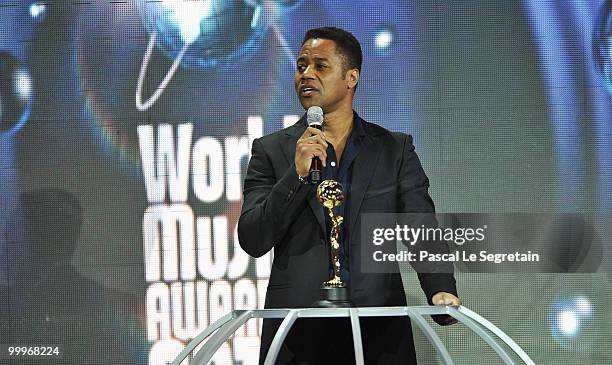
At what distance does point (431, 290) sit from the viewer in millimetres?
2537

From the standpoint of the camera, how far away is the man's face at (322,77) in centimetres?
303

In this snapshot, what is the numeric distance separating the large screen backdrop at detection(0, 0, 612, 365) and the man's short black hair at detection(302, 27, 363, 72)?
0.83 metres

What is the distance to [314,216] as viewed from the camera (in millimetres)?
2822

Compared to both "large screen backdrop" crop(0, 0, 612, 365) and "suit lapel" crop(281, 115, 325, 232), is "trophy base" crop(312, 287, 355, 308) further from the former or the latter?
"large screen backdrop" crop(0, 0, 612, 365)

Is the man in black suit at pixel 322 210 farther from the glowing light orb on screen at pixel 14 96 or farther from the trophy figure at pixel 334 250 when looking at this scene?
the glowing light orb on screen at pixel 14 96

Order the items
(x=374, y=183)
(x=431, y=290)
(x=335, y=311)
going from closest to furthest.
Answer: (x=335, y=311) < (x=431, y=290) < (x=374, y=183)

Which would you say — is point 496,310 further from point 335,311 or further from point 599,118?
point 335,311

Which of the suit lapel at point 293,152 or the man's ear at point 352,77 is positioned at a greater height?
the man's ear at point 352,77

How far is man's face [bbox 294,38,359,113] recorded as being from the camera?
3025mm

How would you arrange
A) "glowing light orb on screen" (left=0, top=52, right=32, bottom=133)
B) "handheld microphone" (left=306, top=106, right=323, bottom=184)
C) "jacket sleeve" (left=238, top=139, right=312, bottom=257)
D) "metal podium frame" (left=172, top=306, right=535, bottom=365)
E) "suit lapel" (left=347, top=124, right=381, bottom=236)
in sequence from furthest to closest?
"glowing light orb on screen" (left=0, top=52, right=32, bottom=133)
"suit lapel" (left=347, top=124, right=381, bottom=236)
"jacket sleeve" (left=238, top=139, right=312, bottom=257)
"handheld microphone" (left=306, top=106, right=323, bottom=184)
"metal podium frame" (left=172, top=306, right=535, bottom=365)

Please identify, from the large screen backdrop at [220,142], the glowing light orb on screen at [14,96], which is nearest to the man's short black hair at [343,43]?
the large screen backdrop at [220,142]

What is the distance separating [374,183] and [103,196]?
63.8 inches

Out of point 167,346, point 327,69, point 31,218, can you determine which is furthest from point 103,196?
point 327,69

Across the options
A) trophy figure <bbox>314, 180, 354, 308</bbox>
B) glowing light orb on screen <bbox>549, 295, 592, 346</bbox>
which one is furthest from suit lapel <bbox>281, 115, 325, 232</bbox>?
glowing light orb on screen <bbox>549, 295, 592, 346</bbox>
